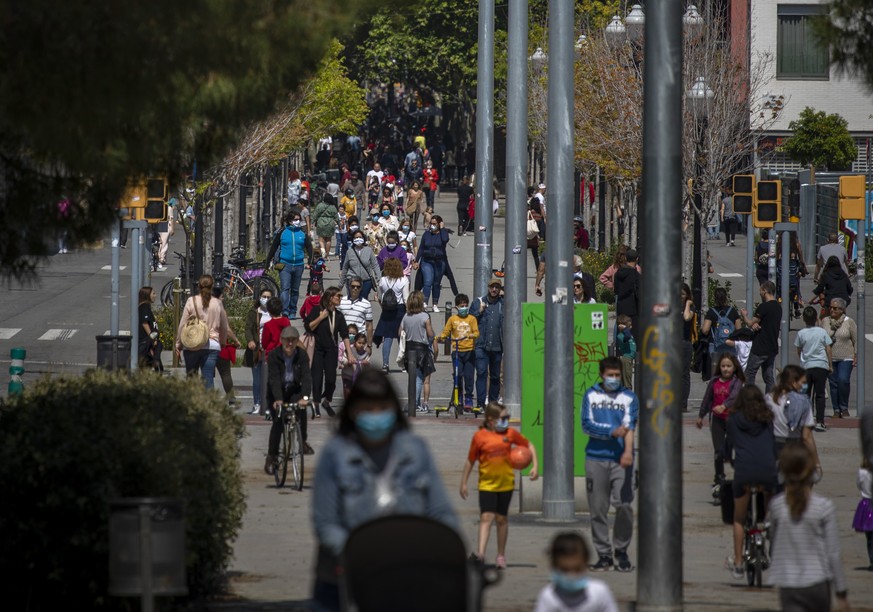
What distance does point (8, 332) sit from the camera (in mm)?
31906

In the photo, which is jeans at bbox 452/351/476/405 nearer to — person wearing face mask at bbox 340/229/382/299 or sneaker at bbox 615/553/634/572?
person wearing face mask at bbox 340/229/382/299

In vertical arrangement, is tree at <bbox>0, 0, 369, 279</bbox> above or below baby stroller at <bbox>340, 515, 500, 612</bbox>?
above

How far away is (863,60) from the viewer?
985 centimetres

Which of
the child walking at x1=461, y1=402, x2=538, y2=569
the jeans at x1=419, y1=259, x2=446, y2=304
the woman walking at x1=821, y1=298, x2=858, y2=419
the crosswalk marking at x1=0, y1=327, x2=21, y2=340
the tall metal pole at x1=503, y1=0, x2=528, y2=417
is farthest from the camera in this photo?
the jeans at x1=419, y1=259, x2=446, y2=304

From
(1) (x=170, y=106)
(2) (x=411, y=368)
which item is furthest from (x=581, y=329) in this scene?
(1) (x=170, y=106)

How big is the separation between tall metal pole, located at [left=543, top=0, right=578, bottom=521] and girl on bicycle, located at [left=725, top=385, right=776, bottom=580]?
8.24 ft

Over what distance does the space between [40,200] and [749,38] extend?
45426mm

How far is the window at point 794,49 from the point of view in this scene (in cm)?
5309

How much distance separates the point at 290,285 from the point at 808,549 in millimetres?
24684

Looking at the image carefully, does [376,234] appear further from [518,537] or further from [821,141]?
[518,537]

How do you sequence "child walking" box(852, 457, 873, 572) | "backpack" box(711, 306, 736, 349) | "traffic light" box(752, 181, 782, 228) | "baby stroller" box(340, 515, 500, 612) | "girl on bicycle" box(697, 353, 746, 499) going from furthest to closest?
1. "traffic light" box(752, 181, 782, 228)
2. "backpack" box(711, 306, 736, 349)
3. "girl on bicycle" box(697, 353, 746, 499)
4. "child walking" box(852, 457, 873, 572)
5. "baby stroller" box(340, 515, 500, 612)

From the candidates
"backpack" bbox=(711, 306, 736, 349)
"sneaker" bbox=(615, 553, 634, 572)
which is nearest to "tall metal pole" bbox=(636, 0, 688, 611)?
"sneaker" bbox=(615, 553, 634, 572)

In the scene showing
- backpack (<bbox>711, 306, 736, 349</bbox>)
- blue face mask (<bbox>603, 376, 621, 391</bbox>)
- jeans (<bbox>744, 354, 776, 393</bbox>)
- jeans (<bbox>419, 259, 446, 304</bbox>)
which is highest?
jeans (<bbox>419, 259, 446, 304</bbox>)

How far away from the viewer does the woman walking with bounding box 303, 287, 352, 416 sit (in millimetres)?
22516
